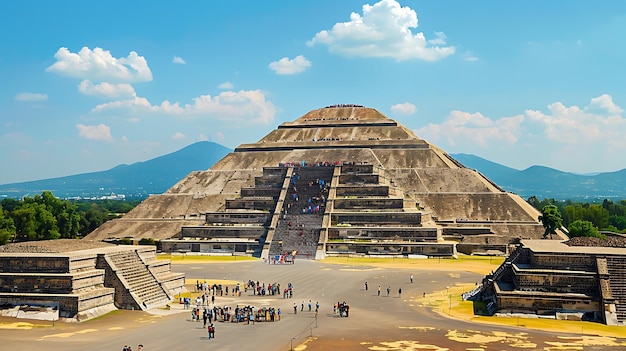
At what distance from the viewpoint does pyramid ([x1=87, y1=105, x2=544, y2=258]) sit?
8600 centimetres

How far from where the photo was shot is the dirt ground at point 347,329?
36438 millimetres

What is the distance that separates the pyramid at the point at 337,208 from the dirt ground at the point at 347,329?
26.2 meters

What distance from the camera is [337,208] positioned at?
94.2 m

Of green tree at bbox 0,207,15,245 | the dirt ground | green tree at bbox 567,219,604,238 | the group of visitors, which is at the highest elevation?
green tree at bbox 0,207,15,245

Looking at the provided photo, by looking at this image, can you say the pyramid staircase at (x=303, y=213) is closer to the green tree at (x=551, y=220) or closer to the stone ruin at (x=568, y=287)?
the green tree at (x=551, y=220)

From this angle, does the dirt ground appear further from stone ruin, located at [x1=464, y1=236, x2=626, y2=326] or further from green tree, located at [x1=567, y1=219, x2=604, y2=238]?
green tree, located at [x1=567, y1=219, x2=604, y2=238]

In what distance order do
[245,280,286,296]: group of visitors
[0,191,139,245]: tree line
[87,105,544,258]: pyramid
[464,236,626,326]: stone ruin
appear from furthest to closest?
[0,191,139,245]: tree line < [87,105,544,258]: pyramid < [245,280,286,296]: group of visitors < [464,236,626,326]: stone ruin

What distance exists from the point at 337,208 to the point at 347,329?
53980mm

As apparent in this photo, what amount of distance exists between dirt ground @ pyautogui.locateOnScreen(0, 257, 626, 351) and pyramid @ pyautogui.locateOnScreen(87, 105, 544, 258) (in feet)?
86.1

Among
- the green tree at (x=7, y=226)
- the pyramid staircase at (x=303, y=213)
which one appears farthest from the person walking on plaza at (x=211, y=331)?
the green tree at (x=7, y=226)

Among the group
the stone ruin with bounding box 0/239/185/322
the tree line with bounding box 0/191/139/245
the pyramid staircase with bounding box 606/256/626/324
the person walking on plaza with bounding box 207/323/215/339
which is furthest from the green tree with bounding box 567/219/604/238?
the tree line with bounding box 0/191/139/245

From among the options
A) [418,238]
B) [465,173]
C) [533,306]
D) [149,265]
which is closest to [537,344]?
[533,306]

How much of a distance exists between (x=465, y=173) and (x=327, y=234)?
4451 centimetres

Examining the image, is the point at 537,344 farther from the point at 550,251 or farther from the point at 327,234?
the point at 327,234
